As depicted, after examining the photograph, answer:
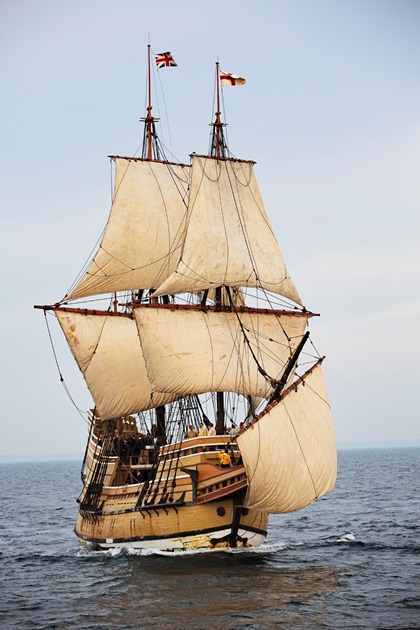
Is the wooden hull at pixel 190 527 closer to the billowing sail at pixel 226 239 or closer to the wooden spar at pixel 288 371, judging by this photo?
Answer: the wooden spar at pixel 288 371

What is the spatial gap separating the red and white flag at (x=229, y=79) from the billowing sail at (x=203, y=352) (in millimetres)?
11441

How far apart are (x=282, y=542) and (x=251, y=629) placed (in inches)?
676

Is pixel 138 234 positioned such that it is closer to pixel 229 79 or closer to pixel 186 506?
pixel 229 79

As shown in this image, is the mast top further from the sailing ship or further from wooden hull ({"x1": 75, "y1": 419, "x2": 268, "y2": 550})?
wooden hull ({"x1": 75, "y1": 419, "x2": 268, "y2": 550})

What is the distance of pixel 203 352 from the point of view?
141 ft

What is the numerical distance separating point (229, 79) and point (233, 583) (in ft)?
82.3

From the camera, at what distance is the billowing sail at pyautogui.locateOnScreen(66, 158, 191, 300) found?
49781 millimetres

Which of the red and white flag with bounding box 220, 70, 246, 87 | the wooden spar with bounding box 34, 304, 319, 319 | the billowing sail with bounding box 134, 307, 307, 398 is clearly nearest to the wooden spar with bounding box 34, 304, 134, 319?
the wooden spar with bounding box 34, 304, 319, 319

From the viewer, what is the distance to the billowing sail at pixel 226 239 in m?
43.8

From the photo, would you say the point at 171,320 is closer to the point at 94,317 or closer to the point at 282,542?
the point at 94,317

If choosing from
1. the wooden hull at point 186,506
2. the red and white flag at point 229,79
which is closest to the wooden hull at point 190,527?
the wooden hull at point 186,506

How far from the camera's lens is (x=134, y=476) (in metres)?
45.0

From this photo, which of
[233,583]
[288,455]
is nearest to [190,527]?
[288,455]

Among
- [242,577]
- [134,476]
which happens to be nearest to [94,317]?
[134,476]
